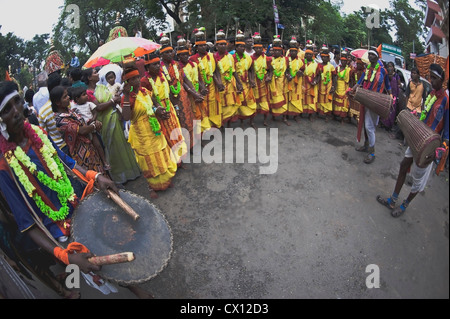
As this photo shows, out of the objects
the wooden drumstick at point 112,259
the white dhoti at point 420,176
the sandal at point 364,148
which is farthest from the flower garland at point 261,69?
the wooden drumstick at point 112,259

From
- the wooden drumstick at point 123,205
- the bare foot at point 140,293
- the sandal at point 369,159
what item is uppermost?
the wooden drumstick at point 123,205

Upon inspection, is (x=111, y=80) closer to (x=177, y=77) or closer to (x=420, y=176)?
(x=177, y=77)

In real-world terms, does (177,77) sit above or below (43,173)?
below

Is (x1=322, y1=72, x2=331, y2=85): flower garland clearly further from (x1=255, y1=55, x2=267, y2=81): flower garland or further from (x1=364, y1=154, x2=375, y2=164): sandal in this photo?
(x1=364, y1=154, x2=375, y2=164): sandal

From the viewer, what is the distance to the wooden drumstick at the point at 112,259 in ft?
6.59

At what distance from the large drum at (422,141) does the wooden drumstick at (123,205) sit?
2.84 meters

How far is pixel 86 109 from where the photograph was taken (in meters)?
4.54

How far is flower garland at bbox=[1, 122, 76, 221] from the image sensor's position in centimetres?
249

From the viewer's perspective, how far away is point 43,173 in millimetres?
2646

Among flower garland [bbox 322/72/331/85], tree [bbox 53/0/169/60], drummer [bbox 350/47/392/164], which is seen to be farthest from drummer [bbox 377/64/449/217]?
tree [bbox 53/0/169/60]

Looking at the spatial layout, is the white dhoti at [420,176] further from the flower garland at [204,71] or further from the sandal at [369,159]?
the flower garland at [204,71]

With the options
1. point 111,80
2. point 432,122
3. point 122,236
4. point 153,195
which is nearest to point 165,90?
point 111,80

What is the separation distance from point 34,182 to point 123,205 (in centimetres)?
74

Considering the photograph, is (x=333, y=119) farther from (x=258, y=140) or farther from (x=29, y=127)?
(x=29, y=127)
